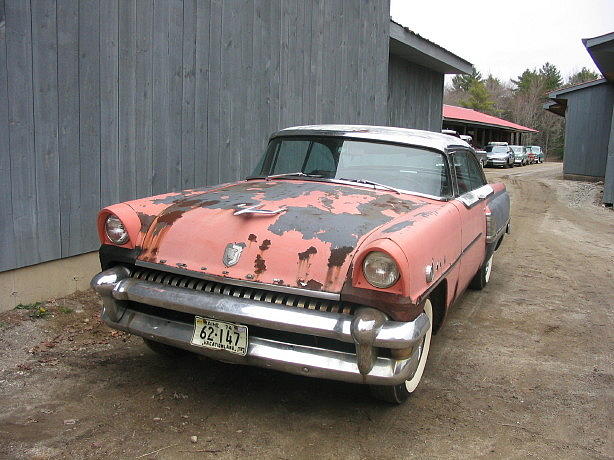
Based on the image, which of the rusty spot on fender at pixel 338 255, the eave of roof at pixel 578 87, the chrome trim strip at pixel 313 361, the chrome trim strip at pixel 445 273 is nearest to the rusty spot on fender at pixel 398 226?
the rusty spot on fender at pixel 338 255

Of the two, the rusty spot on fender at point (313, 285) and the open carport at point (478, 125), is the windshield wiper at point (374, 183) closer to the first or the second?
the rusty spot on fender at point (313, 285)

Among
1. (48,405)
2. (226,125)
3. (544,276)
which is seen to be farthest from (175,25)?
(544,276)

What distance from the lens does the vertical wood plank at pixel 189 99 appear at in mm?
5980

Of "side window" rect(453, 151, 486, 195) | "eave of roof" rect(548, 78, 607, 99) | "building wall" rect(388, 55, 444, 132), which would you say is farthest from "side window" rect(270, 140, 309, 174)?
"eave of roof" rect(548, 78, 607, 99)

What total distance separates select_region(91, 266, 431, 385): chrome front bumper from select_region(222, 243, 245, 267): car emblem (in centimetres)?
18

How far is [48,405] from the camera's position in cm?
321

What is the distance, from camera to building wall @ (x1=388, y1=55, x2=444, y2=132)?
12.7 metres

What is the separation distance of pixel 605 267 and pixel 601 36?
9593mm

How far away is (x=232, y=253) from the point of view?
3043mm

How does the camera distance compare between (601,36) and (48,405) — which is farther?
(601,36)

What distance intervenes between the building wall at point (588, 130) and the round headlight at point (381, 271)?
22945 millimetres

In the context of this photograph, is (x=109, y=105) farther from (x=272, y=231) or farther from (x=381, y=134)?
(x=272, y=231)

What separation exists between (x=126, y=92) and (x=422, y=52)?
27.7ft

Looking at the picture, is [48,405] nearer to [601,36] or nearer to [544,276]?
[544,276]
